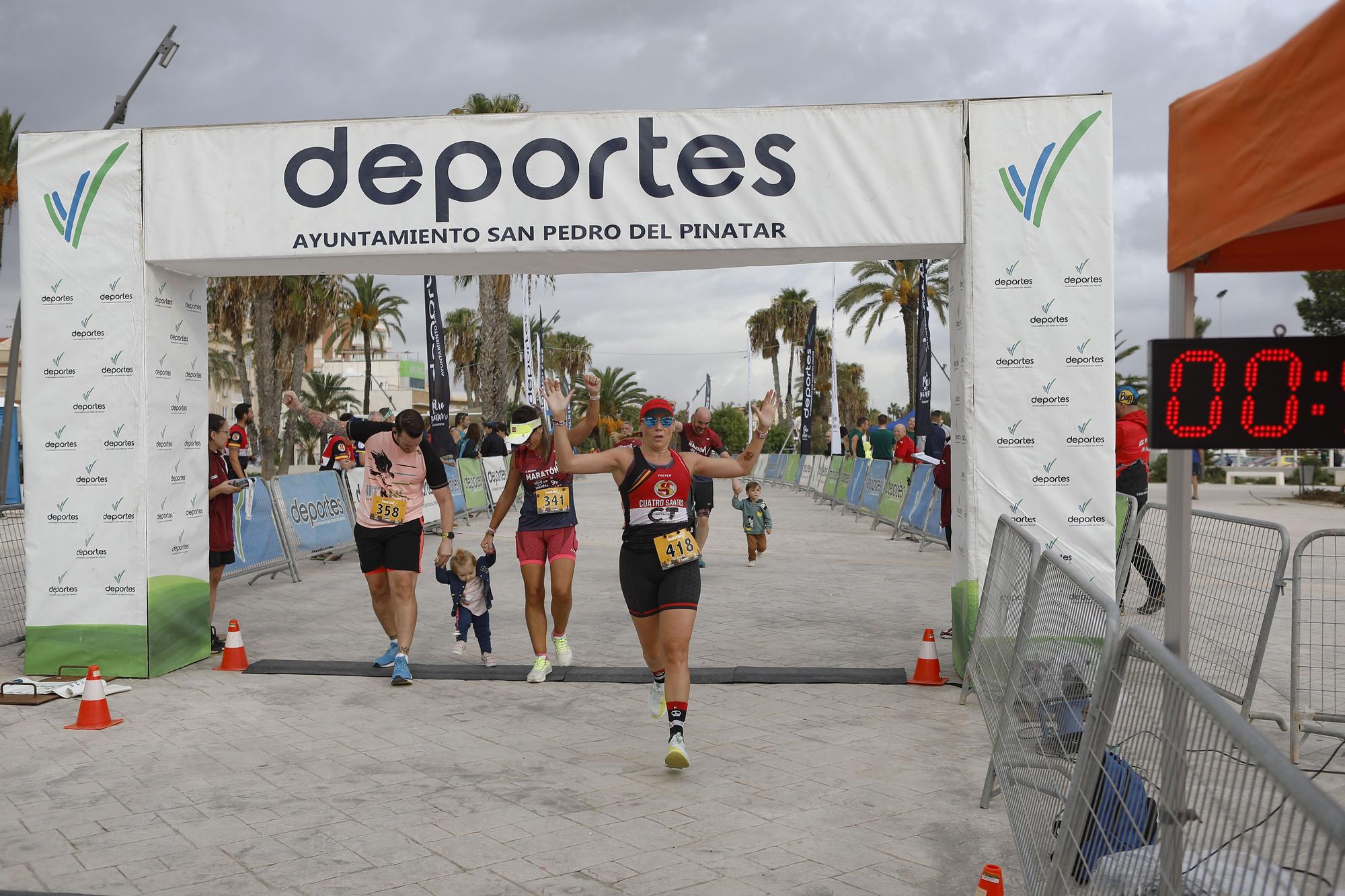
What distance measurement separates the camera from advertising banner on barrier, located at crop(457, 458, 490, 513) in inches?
822

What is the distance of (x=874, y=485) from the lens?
2042 cm

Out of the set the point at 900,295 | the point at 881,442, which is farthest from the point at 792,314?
the point at 881,442

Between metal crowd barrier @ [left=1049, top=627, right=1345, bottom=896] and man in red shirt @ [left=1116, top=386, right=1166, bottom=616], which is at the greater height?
man in red shirt @ [left=1116, top=386, right=1166, bottom=616]

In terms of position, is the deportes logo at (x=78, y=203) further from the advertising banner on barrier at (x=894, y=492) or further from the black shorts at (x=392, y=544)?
the advertising banner on barrier at (x=894, y=492)

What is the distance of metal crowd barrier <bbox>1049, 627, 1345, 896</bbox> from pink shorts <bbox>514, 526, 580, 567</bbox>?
4.51m

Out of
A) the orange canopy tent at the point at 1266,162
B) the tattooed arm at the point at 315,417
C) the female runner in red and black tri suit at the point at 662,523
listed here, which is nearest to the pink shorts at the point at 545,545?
the female runner in red and black tri suit at the point at 662,523

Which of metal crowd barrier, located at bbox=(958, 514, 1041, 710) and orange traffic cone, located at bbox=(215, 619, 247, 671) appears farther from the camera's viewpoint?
orange traffic cone, located at bbox=(215, 619, 247, 671)

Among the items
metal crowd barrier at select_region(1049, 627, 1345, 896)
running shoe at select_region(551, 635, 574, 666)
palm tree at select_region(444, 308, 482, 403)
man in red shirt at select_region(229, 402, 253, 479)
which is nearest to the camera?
metal crowd barrier at select_region(1049, 627, 1345, 896)

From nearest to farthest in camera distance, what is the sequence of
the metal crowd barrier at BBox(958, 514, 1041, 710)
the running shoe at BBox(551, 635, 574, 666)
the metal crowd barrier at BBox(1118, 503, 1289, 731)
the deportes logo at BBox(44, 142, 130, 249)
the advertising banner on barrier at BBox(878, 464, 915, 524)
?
the metal crowd barrier at BBox(958, 514, 1041, 710), the metal crowd barrier at BBox(1118, 503, 1289, 731), the deportes logo at BBox(44, 142, 130, 249), the running shoe at BBox(551, 635, 574, 666), the advertising banner on barrier at BBox(878, 464, 915, 524)

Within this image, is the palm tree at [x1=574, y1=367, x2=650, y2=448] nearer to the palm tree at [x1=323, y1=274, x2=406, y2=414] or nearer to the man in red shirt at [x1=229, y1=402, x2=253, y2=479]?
the palm tree at [x1=323, y1=274, x2=406, y2=414]

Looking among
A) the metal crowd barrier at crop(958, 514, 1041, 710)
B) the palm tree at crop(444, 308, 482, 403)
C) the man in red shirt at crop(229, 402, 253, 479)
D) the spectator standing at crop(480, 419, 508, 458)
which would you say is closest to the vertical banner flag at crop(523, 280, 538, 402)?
the spectator standing at crop(480, 419, 508, 458)

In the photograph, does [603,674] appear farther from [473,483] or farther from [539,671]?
[473,483]

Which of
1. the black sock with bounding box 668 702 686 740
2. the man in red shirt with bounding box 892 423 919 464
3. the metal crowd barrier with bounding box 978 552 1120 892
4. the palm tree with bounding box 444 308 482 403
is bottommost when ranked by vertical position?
the black sock with bounding box 668 702 686 740

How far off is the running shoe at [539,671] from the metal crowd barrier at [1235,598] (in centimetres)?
406
